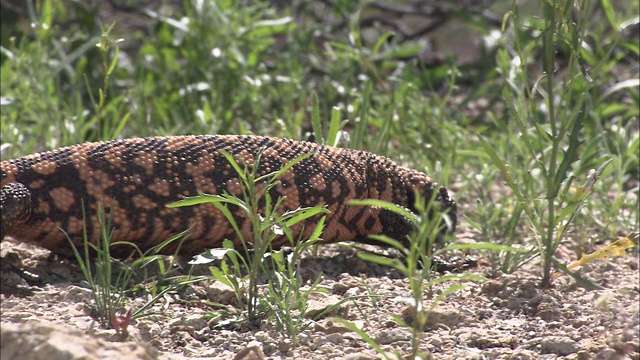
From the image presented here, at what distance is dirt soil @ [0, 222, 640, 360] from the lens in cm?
260

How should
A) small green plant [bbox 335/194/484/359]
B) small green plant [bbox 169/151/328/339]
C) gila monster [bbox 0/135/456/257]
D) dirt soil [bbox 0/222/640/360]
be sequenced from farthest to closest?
gila monster [bbox 0/135/456/257]
small green plant [bbox 169/151/328/339]
dirt soil [bbox 0/222/640/360]
small green plant [bbox 335/194/484/359]

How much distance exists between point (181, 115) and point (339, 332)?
10.2 ft

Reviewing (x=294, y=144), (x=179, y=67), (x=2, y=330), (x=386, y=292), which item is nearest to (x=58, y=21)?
(x=179, y=67)

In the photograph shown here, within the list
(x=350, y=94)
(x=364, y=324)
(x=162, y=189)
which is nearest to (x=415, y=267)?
(x=364, y=324)

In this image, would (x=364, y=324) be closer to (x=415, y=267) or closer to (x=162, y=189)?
(x=415, y=267)

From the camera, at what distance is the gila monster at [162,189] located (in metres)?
3.35

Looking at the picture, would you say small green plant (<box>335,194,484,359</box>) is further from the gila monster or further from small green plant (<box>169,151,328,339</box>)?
the gila monster

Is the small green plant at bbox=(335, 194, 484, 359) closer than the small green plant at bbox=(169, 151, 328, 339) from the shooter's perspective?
Yes

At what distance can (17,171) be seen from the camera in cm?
335

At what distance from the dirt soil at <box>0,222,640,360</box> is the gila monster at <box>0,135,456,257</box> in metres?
0.23

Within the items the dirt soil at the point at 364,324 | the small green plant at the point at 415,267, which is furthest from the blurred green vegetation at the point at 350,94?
the small green plant at the point at 415,267

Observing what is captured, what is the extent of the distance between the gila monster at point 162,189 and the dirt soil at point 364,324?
0.23 meters

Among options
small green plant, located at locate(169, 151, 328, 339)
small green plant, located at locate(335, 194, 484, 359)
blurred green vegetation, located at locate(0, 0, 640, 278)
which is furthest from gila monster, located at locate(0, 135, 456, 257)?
small green plant, located at locate(335, 194, 484, 359)

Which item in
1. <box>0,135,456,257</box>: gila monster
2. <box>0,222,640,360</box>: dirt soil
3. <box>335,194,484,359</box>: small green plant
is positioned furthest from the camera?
<box>0,135,456,257</box>: gila monster
